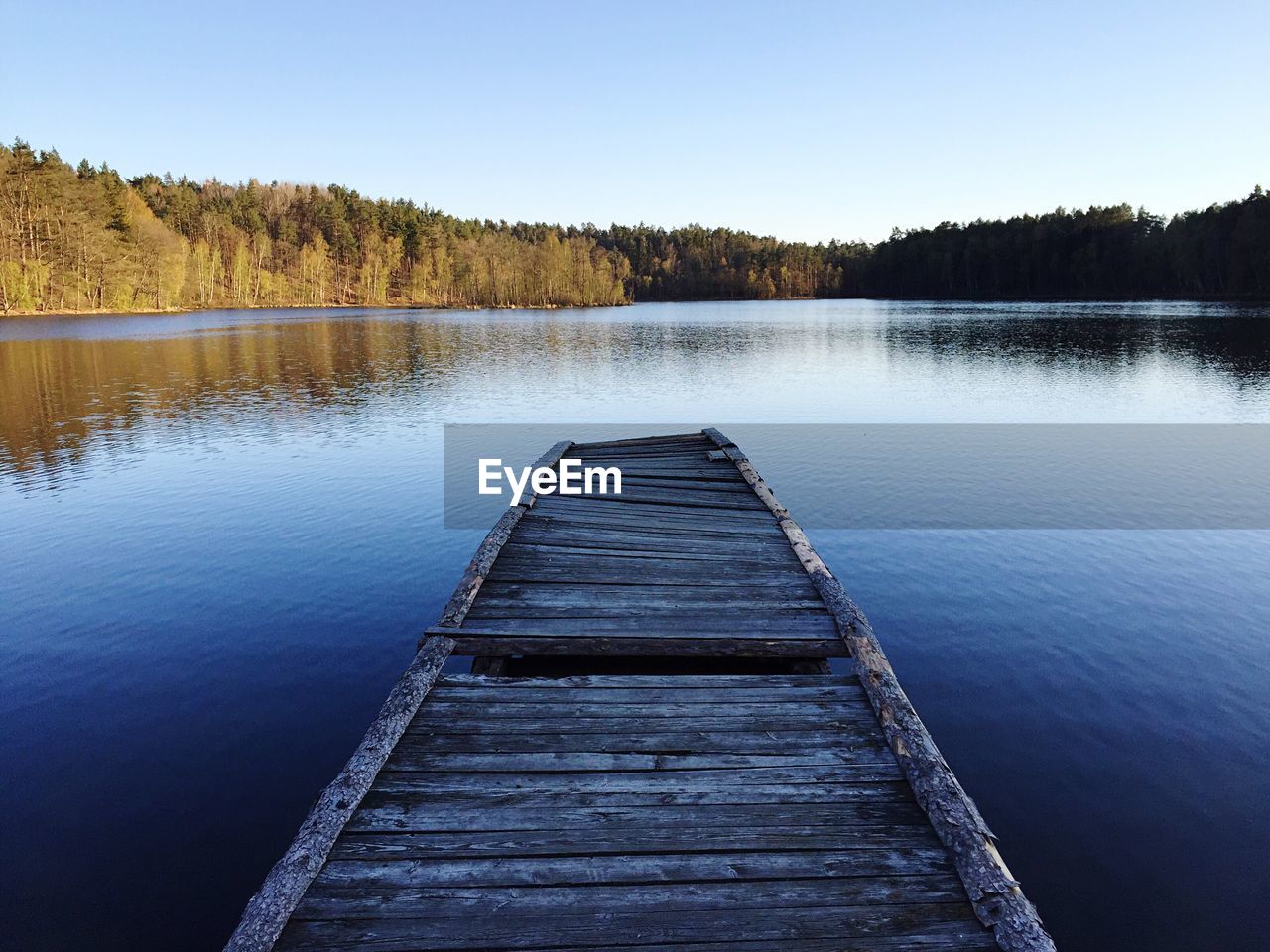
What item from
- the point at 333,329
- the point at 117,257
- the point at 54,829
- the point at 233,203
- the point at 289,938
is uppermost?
the point at 233,203

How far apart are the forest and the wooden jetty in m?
89.7

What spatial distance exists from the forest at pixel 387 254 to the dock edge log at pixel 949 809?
91239mm

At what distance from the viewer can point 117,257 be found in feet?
275

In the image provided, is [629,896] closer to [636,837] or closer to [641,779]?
[636,837]

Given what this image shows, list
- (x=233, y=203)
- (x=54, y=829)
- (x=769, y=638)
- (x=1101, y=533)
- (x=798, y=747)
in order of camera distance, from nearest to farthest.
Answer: (x=798, y=747) < (x=54, y=829) < (x=769, y=638) < (x=1101, y=533) < (x=233, y=203)

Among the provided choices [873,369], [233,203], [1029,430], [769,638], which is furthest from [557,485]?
[233,203]

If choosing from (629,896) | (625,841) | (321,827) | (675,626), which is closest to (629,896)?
(629,896)

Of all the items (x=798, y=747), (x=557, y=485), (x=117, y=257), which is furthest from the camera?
(x=117, y=257)

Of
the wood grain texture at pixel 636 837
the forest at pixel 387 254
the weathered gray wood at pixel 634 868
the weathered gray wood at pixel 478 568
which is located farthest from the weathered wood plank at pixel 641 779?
the forest at pixel 387 254

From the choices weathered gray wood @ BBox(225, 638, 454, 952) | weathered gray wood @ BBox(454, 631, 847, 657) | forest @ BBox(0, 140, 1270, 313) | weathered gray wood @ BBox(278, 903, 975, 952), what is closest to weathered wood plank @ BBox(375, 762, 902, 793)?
weathered gray wood @ BBox(225, 638, 454, 952)

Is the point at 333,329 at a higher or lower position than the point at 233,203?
lower

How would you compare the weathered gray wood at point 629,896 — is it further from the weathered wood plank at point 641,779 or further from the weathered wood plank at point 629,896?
the weathered wood plank at point 641,779

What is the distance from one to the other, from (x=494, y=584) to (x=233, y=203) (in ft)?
495

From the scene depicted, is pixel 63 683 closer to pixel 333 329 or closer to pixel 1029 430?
pixel 1029 430
